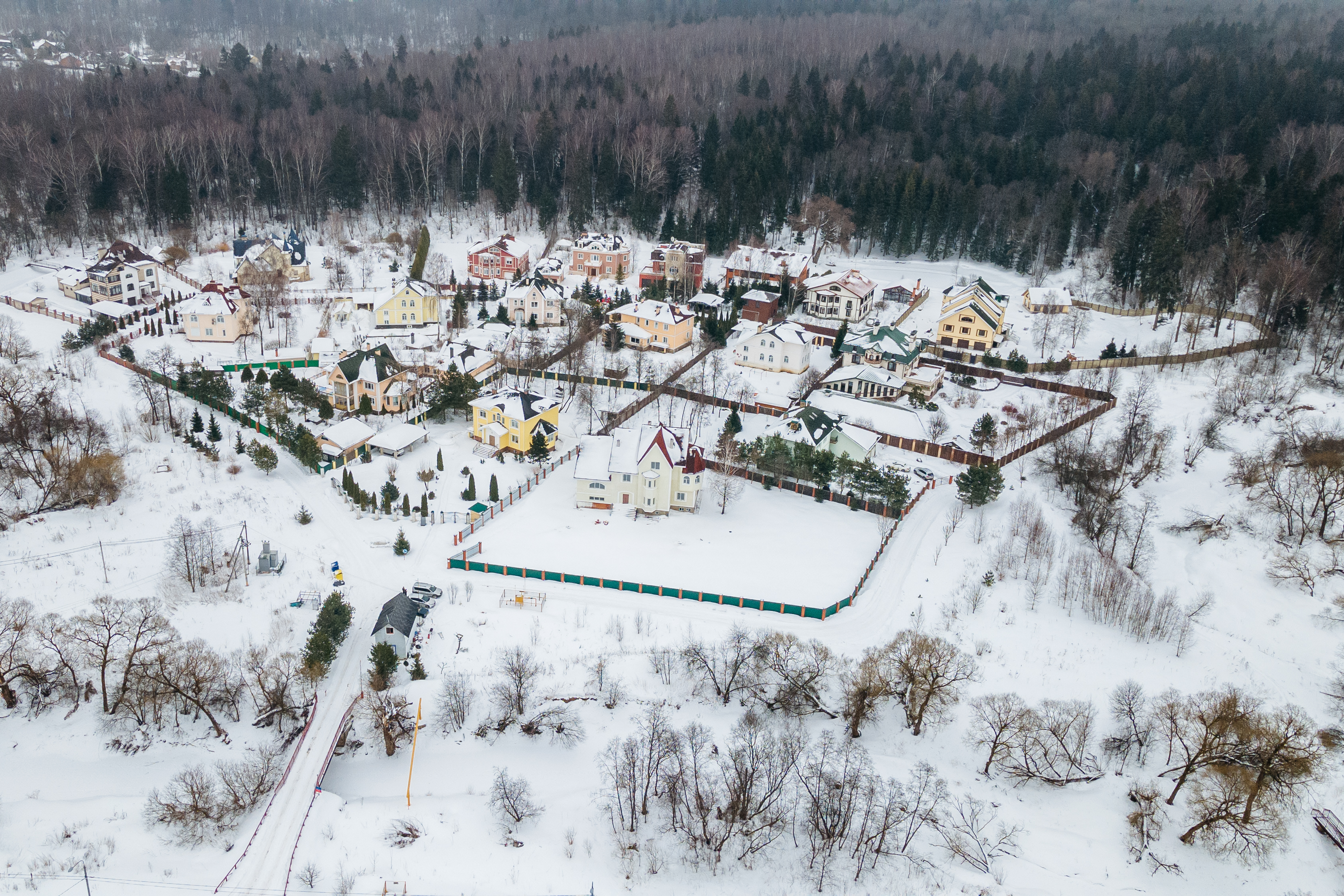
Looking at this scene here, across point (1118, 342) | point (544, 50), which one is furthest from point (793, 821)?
point (544, 50)

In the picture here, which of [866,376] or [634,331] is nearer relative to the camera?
[866,376]

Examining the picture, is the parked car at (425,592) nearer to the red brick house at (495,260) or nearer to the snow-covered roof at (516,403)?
the snow-covered roof at (516,403)

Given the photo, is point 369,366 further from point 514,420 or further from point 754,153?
point 754,153

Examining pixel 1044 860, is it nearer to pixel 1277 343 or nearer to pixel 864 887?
pixel 864 887

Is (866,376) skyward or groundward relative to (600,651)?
skyward

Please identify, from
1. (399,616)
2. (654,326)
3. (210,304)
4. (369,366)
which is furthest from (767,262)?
(399,616)

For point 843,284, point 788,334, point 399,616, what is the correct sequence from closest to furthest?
point 399,616 → point 788,334 → point 843,284
